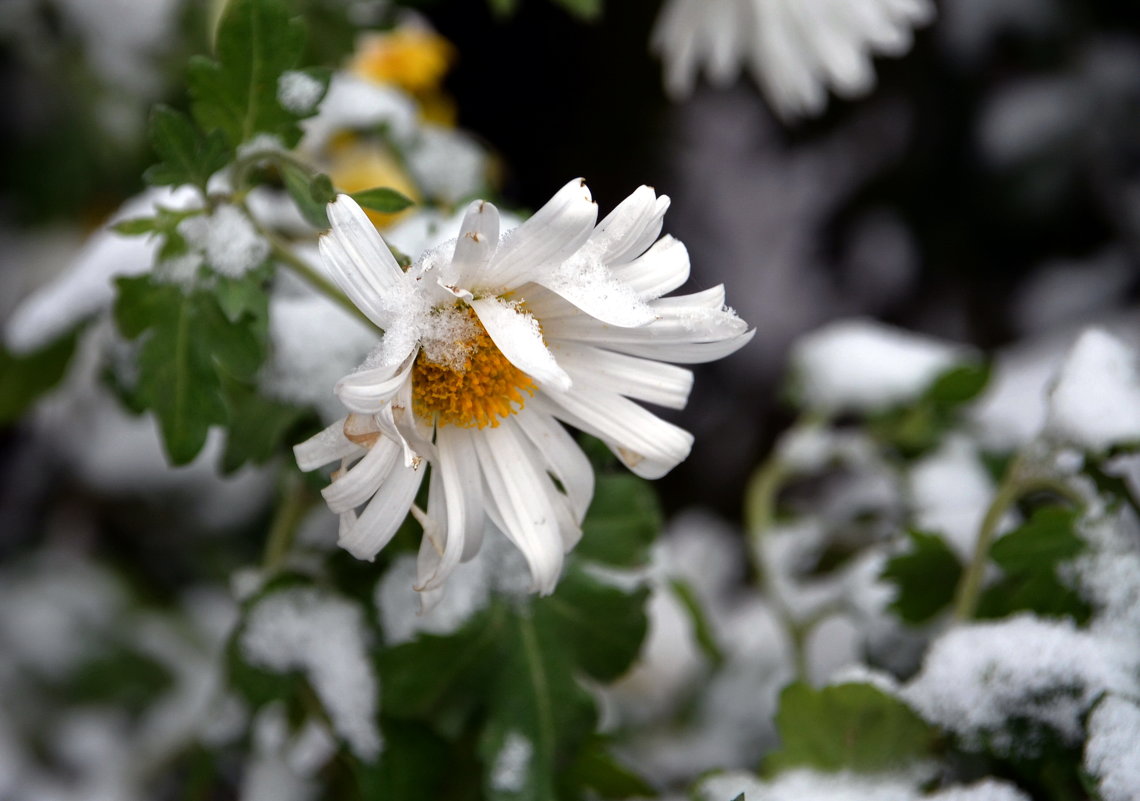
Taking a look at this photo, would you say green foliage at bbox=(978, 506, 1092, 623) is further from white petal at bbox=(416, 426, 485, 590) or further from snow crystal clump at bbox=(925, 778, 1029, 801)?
white petal at bbox=(416, 426, 485, 590)

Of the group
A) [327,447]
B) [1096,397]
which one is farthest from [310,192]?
[1096,397]

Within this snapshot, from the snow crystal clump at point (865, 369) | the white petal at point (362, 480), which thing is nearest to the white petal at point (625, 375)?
the white petal at point (362, 480)

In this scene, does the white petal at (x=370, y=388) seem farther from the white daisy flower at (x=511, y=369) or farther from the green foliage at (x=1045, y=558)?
the green foliage at (x=1045, y=558)

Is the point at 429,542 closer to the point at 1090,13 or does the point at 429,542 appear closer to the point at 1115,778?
the point at 1115,778

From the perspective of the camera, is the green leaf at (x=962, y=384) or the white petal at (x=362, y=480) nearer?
the white petal at (x=362, y=480)

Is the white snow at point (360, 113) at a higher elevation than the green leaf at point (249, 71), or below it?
below

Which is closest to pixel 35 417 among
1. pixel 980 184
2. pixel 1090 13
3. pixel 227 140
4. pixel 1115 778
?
pixel 227 140
